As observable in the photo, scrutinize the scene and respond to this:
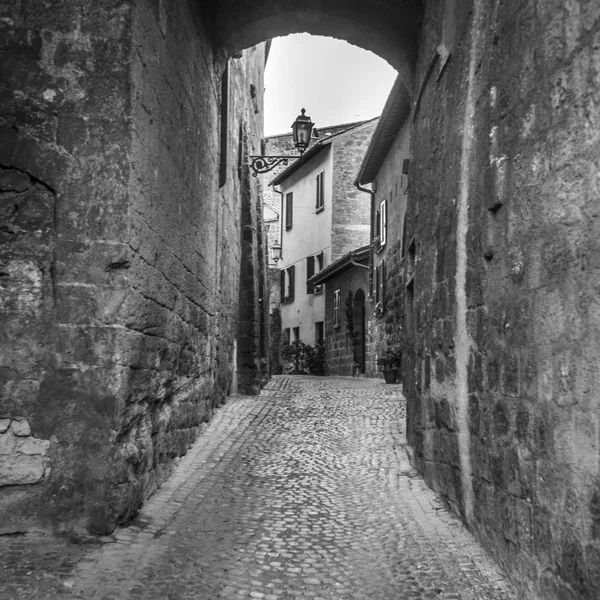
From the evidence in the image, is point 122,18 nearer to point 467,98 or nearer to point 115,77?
point 115,77

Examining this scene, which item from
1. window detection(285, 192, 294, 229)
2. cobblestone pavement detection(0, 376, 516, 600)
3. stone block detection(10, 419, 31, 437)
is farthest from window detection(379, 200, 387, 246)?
stone block detection(10, 419, 31, 437)

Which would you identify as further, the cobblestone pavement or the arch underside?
the arch underside

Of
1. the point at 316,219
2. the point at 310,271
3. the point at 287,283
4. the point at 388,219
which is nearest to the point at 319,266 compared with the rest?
the point at 310,271

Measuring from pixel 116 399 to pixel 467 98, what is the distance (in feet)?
8.89

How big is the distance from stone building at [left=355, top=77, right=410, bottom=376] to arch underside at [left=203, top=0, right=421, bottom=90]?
4.12 meters

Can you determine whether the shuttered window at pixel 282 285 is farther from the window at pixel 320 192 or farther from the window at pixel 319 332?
the window at pixel 320 192

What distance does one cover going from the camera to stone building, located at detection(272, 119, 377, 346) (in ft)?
76.2

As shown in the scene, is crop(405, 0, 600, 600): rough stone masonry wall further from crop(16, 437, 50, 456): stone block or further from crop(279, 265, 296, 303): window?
crop(279, 265, 296, 303): window

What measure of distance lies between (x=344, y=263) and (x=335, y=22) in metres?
12.5

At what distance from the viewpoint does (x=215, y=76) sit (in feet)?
23.3

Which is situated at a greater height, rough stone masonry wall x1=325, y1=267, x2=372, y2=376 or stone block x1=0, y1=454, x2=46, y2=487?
rough stone masonry wall x1=325, y1=267, x2=372, y2=376

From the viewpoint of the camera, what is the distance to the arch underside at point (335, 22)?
6.38 meters

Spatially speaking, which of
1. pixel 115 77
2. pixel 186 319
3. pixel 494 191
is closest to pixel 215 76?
pixel 186 319

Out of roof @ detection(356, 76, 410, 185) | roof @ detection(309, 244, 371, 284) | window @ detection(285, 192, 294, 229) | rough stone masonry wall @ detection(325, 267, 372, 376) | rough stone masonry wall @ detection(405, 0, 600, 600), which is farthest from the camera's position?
window @ detection(285, 192, 294, 229)
